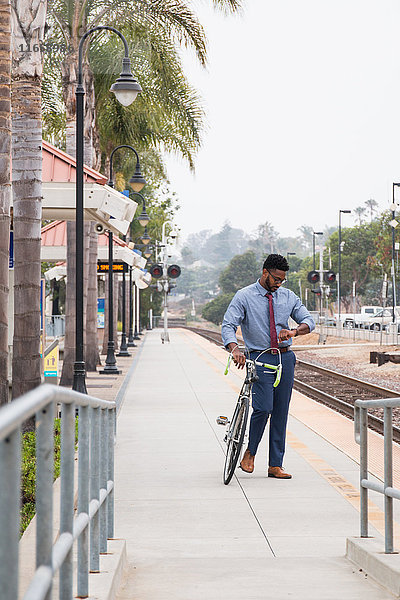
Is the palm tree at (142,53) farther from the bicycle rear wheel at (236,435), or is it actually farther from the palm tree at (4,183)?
the bicycle rear wheel at (236,435)

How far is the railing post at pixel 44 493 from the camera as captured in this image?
295cm

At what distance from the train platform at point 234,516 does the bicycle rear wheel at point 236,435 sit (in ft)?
0.73

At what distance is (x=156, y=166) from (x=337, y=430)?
103ft

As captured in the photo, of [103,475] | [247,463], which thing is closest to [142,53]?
[247,463]

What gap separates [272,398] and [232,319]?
2.71ft

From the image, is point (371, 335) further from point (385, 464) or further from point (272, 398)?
point (385, 464)

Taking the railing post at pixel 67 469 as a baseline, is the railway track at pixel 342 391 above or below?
below

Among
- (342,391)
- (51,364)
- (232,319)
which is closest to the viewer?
(232,319)

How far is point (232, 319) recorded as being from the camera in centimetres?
897

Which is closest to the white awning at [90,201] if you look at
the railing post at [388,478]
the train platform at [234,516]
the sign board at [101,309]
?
the train platform at [234,516]

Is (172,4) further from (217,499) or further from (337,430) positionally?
(217,499)

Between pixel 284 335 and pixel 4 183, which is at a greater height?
pixel 4 183

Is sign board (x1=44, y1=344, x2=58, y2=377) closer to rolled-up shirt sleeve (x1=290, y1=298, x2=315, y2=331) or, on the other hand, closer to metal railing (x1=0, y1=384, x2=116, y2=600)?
rolled-up shirt sleeve (x1=290, y1=298, x2=315, y2=331)

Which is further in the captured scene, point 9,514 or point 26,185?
point 26,185
